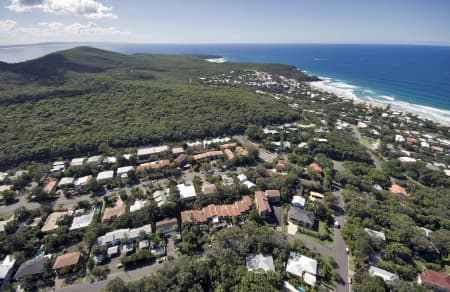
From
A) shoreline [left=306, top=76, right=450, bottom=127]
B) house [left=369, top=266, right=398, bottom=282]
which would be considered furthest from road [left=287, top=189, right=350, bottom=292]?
shoreline [left=306, top=76, right=450, bottom=127]

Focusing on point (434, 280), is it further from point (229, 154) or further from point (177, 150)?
point (177, 150)

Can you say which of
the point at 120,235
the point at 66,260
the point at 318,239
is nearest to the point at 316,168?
the point at 318,239

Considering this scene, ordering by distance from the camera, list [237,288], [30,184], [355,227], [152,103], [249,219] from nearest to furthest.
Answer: [237,288] → [355,227] → [249,219] → [30,184] → [152,103]

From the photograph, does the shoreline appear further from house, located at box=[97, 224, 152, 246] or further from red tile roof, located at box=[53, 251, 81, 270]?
red tile roof, located at box=[53, 251, 81, 270]

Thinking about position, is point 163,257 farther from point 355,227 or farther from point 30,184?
point 30,184

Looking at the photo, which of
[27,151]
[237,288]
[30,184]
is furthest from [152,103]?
[237,288]

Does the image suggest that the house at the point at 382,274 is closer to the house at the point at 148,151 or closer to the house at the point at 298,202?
the house at the point at 298,202

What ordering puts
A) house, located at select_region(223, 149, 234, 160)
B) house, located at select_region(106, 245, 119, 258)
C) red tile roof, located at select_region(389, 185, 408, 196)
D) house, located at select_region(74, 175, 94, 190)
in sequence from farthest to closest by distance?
house, located at select_region(223, 149, 234, 160), house, located at select_region(74, 175, 94, 190), red tile roof, located at select_region(389, 185, 408, 196), house, located at select_region(106, 245, 119, 258)
